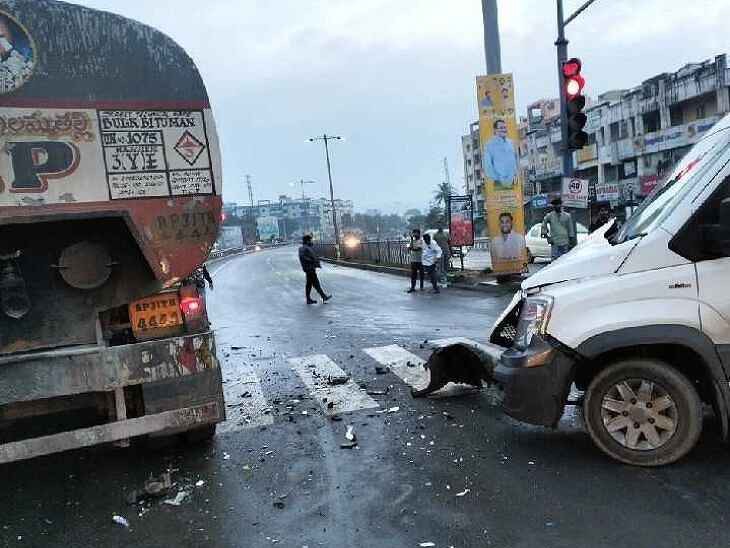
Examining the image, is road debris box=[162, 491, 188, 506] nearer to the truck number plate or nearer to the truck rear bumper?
the truck rear bumper

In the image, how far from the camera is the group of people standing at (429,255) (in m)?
15.7

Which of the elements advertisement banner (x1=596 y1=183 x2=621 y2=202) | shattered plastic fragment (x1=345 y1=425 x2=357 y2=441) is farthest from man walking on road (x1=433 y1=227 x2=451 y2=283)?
advertisement banner (x1=596 y1=183 x2=621 y2=202)

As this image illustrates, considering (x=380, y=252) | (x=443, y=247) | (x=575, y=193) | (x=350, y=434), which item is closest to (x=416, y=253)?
(x=443, y=247)

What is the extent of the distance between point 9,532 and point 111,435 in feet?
2.48

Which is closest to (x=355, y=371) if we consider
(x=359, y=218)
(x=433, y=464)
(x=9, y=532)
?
(x=433, y=464)

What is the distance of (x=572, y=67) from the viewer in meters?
10.9

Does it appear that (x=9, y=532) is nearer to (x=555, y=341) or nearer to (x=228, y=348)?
(x=555, y=341)

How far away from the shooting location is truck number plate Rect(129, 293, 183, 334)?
3.98 metres

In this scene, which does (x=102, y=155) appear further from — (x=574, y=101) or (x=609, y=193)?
(x=609, y=193)

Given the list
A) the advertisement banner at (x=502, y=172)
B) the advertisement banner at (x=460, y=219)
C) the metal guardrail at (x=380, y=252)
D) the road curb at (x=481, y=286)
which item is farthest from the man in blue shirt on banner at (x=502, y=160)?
the metal guardrail at (x=380, y=252)

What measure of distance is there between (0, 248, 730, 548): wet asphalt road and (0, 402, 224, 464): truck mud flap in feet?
1.37

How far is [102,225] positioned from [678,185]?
398 centimetres

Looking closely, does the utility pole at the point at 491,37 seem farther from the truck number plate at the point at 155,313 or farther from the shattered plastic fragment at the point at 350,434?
the truck number plate at the point at 155,313

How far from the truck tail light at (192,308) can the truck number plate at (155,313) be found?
0.14 feet
